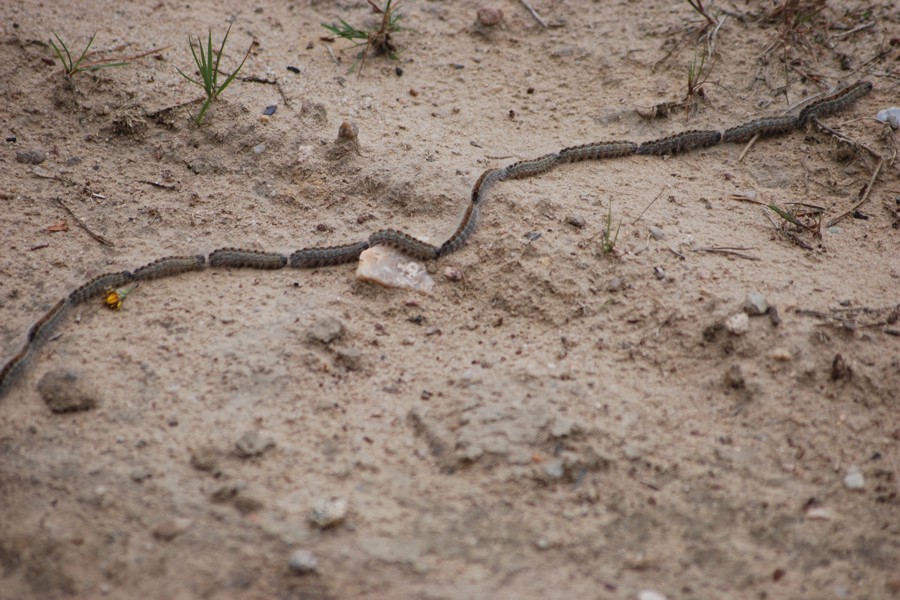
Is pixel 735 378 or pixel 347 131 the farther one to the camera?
pixel 347 131

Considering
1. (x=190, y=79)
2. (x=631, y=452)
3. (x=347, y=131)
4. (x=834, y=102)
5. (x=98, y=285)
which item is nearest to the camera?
(x=631, y=452)

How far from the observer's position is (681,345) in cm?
389

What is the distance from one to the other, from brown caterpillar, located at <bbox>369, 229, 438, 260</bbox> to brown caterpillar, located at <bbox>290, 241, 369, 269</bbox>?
0.28ft

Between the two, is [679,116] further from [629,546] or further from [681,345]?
[629,546]

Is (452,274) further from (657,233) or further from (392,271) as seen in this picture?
(657,233)

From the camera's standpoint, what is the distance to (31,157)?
5238mm

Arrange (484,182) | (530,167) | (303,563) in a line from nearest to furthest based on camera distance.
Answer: (303,563) → (484,182) → (530,167)

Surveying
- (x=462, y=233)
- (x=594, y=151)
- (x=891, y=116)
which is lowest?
(x=462, y=233)

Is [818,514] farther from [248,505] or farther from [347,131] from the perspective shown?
[347,131]

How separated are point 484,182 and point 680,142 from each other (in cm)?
164

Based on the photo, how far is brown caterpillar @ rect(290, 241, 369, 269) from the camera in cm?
451

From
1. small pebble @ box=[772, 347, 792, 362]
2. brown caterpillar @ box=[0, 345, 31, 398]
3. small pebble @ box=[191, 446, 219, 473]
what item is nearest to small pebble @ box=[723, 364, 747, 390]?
small pebble @ box=[772, 347, 792, 362]

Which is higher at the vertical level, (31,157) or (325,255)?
(31,157)

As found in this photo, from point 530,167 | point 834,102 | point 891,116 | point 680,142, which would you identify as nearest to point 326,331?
point 530,167
